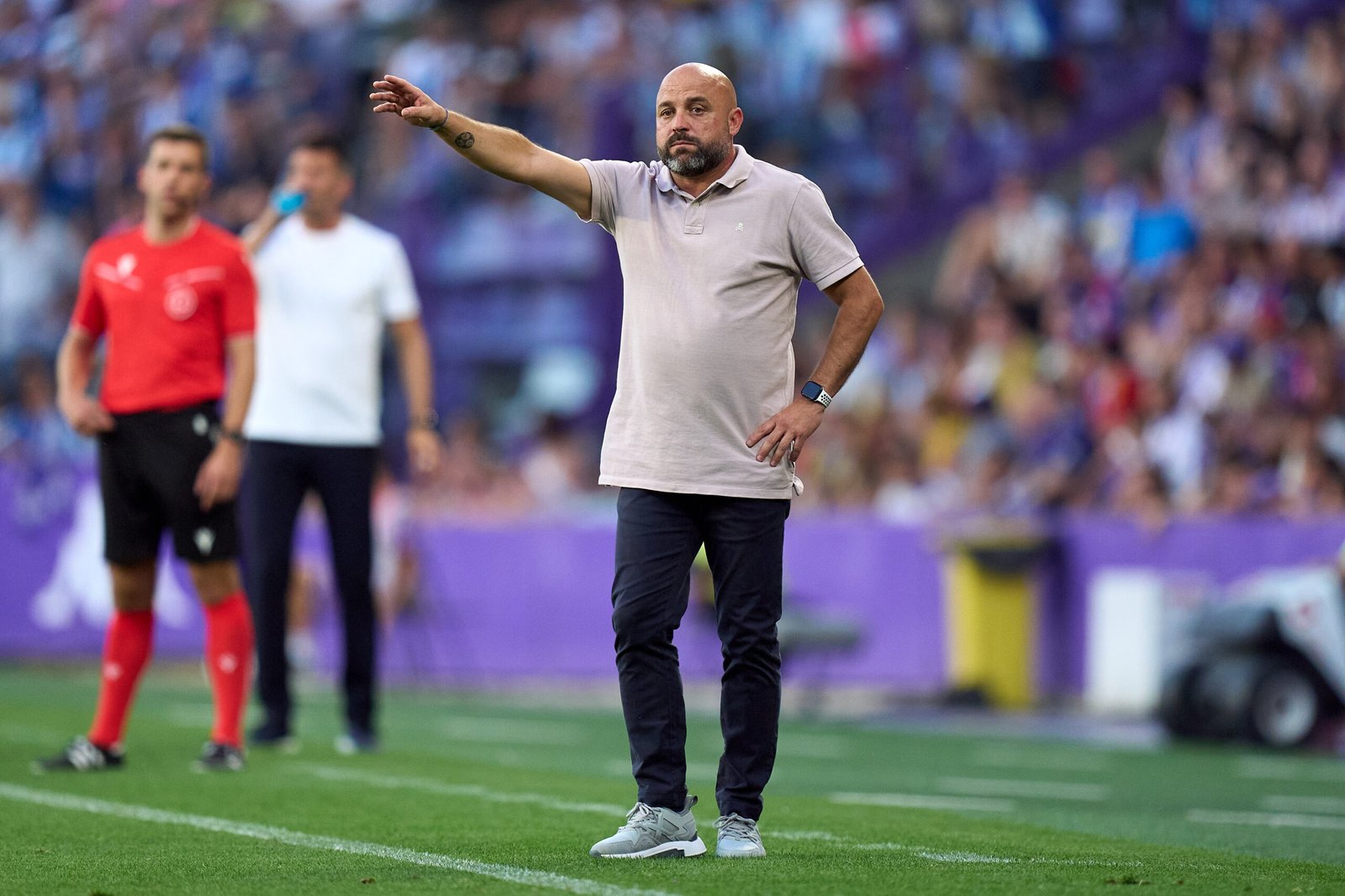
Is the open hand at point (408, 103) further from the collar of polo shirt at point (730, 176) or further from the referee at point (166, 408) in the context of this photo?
the referee at point (166, 408)

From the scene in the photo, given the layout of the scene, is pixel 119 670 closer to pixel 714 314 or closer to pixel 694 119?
pixel 714 314

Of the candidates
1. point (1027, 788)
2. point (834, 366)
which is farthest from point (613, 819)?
point (1027, 788)

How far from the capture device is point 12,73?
2375cm

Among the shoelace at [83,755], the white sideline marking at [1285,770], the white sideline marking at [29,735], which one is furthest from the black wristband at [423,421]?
the white sideline marking at [1285,770]

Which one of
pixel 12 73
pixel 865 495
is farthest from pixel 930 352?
pixel 12 73

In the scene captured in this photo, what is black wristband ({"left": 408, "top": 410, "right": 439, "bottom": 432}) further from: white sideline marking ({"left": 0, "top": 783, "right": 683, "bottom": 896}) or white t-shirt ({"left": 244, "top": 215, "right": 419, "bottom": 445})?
white sideline marking ({"left": 0, "top": 783, "right": 683, "bottom": 896})

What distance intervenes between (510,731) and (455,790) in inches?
179

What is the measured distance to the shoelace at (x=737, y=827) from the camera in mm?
5699

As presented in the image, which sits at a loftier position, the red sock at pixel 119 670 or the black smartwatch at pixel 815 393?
the black smartwatch at pixel 815 393

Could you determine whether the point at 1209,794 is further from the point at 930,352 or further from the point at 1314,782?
the point at 930,352

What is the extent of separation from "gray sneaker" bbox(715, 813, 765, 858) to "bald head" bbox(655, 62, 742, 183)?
177 cm

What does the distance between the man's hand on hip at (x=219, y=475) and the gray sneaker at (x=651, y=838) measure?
2.96 metres

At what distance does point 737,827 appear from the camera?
571 cm

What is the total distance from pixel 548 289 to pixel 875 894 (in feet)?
51.6
